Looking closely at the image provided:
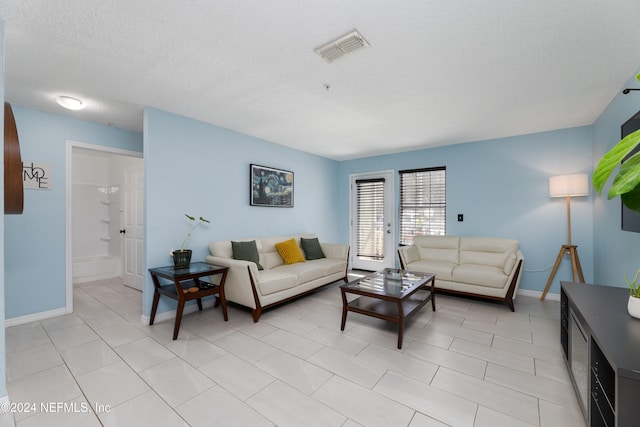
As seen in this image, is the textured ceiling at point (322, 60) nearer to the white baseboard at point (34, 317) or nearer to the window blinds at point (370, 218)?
the window blinds at point (370, 218)

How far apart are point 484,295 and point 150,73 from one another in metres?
4.41

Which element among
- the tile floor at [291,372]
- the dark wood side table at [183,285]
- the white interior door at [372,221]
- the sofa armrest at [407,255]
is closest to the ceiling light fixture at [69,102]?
the dark wood side table at [183,285]

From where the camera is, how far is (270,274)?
11.2 ft

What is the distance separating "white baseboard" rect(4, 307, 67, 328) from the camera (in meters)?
2.94

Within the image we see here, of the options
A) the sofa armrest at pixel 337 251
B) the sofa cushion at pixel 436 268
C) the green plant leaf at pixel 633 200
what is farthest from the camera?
the sofa armrest at pixel 337 251

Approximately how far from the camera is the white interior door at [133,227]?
4285 millimetres

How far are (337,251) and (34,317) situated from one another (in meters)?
3.93

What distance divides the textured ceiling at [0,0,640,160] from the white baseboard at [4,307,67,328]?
2.37m

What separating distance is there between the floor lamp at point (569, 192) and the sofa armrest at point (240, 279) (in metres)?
3.95

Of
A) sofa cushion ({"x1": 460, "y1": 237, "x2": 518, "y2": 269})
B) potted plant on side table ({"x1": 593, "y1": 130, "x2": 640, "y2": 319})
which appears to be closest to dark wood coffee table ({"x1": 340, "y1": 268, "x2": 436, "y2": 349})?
sofa cushion ({"x1": 460, "y1": 237, "x2": 518, "y2": 269})

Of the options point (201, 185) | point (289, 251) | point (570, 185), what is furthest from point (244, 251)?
point (570, 185)

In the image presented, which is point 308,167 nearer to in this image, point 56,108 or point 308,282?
point 308,282

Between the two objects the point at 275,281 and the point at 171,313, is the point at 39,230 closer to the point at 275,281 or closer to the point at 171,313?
the point at 171,313

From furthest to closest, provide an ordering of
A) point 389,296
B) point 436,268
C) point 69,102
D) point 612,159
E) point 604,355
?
point 436,268, point 69,102, point 389,296, point 604,355, point 612,159
